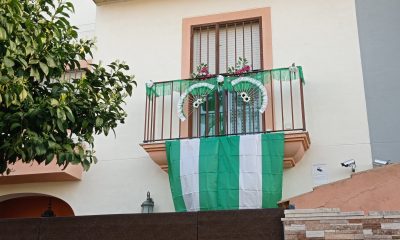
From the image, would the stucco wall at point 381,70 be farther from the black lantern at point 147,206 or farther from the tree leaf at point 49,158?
the tree leaf at point 49,158

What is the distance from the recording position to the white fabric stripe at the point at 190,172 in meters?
7.77

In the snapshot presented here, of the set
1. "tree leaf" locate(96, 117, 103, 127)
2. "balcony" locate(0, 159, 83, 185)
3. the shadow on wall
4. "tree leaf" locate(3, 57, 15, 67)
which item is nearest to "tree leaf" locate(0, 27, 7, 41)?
"tree leaf" locate(3, 57, 15, 67)

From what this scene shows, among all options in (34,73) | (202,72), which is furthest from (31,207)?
(34,73)

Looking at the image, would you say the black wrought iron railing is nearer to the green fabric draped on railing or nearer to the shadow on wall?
the green fabric draped on railing

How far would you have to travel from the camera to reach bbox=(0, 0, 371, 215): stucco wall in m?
8.02

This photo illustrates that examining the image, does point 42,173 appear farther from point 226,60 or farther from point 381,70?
point 381,70

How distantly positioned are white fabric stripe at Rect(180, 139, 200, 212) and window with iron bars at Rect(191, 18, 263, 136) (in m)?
0.61

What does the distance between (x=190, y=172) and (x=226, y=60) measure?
7.65 ft

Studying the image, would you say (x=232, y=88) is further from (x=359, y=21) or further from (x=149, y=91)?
(x=359, y=21)

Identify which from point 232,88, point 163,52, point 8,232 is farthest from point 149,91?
point 8,232

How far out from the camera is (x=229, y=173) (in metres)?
7.72

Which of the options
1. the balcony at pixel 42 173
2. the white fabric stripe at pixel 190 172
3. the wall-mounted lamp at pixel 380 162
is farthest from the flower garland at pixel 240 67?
the balcony at pixel 42 173

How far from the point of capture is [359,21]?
851 cm

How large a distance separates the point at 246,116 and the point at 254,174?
1.25 meters
